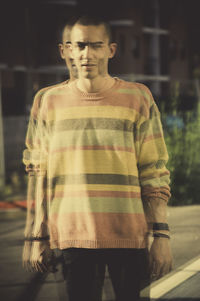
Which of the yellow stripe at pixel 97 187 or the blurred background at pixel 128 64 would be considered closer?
the yellow stripe at pixel 97 187

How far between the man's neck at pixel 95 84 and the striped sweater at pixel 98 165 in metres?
0.02

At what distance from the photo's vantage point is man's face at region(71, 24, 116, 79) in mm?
2539

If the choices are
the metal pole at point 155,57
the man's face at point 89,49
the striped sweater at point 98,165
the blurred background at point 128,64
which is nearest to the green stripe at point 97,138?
the striped sweater at point 98,165

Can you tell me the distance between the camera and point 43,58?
34.8 metres

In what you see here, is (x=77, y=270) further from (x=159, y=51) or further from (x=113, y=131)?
(x=159, y=51)

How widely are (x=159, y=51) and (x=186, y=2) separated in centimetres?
510

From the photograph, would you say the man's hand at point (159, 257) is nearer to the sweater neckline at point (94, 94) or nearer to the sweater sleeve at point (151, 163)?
the sweater sleeve at point (151, 163)

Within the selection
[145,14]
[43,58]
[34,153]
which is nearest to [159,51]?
[145,14]

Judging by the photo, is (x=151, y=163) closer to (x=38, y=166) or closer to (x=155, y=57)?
(x=38, y=166)

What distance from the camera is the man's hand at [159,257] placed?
8.40ft

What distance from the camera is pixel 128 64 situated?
132 feet

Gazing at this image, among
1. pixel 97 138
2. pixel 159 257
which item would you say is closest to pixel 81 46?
pixel 97 138

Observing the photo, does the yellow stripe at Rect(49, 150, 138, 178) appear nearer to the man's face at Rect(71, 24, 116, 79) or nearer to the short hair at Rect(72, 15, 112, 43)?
the man's face at Rect(71, 24, 116, 79)

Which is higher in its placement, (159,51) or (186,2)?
(186,2)
